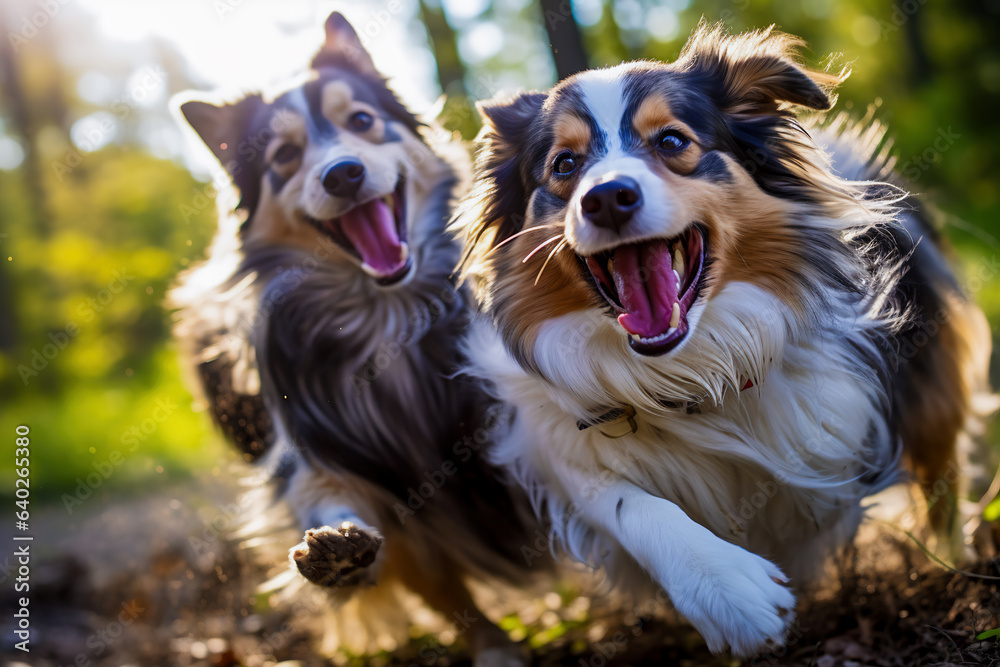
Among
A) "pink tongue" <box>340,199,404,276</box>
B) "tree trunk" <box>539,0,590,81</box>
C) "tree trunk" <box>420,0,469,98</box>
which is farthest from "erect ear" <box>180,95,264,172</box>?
"tree trunk" <box>420,0,469,98</box>

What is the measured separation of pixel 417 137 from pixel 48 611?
4129 millimetres

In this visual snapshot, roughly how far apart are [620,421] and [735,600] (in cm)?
76

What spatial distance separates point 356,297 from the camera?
10.9ft

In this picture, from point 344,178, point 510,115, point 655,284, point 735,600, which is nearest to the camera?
point 735,600

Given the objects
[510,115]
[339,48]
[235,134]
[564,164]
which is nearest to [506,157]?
[510,115]

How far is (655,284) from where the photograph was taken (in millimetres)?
2254

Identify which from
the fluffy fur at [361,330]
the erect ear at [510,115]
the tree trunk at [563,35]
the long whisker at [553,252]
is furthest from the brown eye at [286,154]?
the long whisker at [553,252]

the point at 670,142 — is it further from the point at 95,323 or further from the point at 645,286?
the point at 95,323

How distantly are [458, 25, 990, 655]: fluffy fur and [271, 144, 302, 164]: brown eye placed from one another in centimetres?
95

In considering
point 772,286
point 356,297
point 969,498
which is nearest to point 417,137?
point 356,297

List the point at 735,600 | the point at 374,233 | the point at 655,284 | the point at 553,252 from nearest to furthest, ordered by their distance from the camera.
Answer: the point at 735,600
the point at 655,284
the point at 553,252
the point at 374,233

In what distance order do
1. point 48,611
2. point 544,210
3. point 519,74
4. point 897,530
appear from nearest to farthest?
point 544,210 → point 897,530 → point 48,611 → point 519,74

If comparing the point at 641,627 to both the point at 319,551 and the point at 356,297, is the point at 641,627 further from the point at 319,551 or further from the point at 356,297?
the point at 356,297

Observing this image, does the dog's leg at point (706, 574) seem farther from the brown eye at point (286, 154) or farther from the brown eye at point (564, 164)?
the brown eye at point (286, 154)
